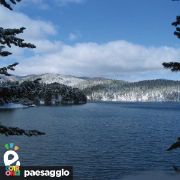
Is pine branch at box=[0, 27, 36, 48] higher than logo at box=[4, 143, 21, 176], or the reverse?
pine branch at box=[0, 27, 36, 48]

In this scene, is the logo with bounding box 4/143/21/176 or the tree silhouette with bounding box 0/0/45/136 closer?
the tree silhouette with bounding box 0/0/45/136

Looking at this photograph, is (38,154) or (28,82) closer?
(28,82)

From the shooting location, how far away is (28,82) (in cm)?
941

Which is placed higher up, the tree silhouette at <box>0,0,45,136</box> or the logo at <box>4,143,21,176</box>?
the tree silhouette at <box>0,0,45,136</box>

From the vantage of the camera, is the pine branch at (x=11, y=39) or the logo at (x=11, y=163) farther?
the logo at (x=11, y=163)

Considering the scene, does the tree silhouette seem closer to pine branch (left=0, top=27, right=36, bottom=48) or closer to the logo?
pine branch (left=0, top=27, right=36, bottom=48)

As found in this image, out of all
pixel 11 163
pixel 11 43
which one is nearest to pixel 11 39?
pixel 11 43

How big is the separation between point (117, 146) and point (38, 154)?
15183mm

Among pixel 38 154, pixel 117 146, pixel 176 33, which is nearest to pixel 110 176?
pixel 38 154

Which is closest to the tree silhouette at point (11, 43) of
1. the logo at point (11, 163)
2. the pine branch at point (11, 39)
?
Result: the pine branch at point (11, 39)

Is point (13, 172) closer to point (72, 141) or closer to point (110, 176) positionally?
point (110, 176)

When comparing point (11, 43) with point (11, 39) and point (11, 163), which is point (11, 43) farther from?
point (11, 163)

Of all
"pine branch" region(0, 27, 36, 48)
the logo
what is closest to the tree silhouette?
"pine branch" region(0, 27, 36, 48)

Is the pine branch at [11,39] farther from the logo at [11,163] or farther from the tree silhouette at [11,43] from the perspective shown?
the logo at [11,163]
